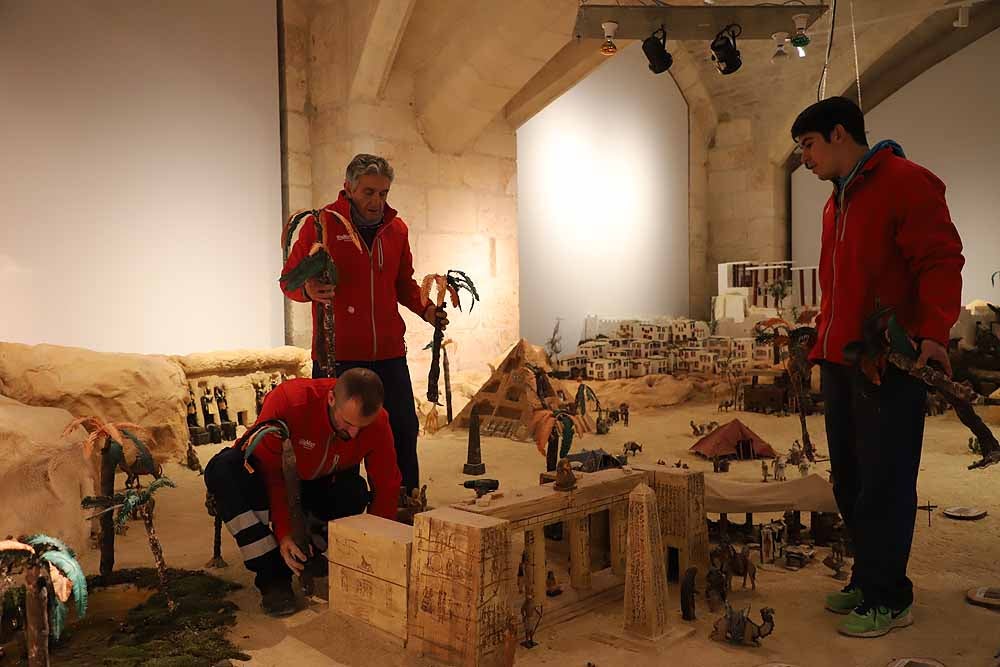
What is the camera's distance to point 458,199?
9070mm

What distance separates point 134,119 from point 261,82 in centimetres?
138

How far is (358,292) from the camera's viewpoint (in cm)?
402

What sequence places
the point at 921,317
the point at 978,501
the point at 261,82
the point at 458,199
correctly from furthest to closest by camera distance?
the point at 458,199 < the point at 261,82 < the point at 978,501 < the point at 921,317

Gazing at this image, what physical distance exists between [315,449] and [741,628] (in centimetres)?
172

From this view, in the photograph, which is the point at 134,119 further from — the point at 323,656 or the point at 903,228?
the point at 903,228

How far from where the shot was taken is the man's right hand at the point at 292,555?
10.1 ft

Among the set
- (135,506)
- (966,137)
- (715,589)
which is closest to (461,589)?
(715,589)

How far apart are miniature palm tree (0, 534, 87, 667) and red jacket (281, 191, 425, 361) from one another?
179cm

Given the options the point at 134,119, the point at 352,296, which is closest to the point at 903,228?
the point at 352,296

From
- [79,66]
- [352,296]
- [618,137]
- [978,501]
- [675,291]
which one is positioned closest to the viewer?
[352,296]

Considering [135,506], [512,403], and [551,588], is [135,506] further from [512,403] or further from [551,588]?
[512,403]

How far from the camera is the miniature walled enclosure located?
2.68 metres

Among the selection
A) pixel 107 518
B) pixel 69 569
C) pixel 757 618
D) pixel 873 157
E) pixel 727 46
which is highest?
pixel 727 46

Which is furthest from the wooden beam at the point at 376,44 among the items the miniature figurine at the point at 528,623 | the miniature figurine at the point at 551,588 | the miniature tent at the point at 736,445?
the miniature figurine at the point at 528,623
